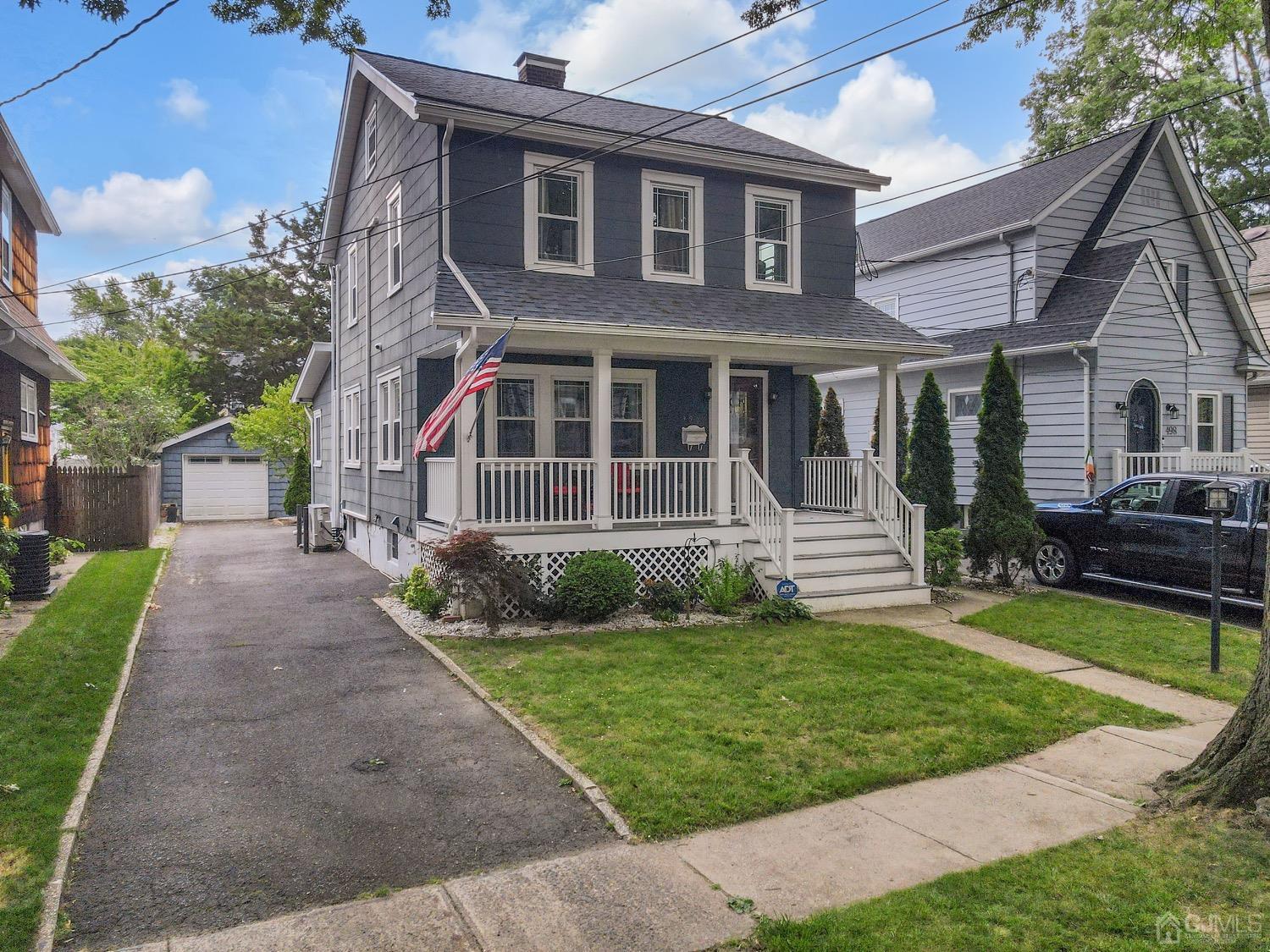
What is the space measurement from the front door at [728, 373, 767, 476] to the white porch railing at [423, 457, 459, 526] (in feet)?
15.7

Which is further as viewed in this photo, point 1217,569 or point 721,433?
point 721,433

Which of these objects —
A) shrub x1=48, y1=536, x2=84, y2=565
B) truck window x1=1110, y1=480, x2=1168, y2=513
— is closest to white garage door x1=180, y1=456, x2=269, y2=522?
shrub x1=48, y1=536, x2=84, y2=565

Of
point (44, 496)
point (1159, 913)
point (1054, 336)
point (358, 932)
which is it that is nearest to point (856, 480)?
point (1054, 336)

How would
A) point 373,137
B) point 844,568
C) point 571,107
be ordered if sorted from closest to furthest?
point 844,568 → point 571,107 → point 373,137

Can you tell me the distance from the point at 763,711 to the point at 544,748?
5.85ft

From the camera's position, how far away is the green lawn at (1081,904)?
11.0 feet

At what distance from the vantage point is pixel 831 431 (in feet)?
61.2

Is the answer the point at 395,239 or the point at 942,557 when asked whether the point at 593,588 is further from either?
the point at 395,239

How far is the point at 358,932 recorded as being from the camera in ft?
11.3

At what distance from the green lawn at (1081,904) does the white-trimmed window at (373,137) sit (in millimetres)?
14595

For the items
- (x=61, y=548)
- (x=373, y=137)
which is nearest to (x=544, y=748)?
(x=373, y=137)

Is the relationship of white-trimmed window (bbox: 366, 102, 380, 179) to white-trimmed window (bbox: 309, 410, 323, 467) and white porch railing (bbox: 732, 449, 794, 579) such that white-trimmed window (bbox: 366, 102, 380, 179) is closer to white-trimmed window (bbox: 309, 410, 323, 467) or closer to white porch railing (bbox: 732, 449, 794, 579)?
white-trimmed window (bbox: 309, 410, 323, 467)

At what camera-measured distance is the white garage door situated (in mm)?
25250

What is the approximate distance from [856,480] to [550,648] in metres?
6.07
